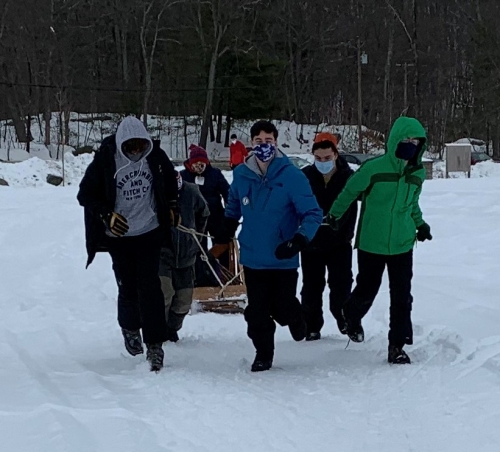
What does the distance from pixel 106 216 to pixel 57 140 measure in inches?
1728

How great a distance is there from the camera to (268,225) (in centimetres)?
529

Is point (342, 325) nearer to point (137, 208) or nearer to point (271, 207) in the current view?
point (271, 207)

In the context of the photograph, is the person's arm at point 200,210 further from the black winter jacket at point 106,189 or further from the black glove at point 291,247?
the black glove at point 291,247

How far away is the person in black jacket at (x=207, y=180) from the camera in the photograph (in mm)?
7809

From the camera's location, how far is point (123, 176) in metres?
5.20

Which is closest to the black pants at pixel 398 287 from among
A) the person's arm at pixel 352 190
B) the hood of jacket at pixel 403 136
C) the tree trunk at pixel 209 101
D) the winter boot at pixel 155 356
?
the person's arm at pixel 352 190

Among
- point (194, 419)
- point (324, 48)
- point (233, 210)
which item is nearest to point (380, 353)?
point (233, 210)

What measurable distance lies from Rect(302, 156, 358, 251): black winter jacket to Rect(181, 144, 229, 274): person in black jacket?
169cm

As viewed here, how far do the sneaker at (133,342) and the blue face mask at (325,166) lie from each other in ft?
5.82

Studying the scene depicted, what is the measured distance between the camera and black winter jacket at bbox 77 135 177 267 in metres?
5.16

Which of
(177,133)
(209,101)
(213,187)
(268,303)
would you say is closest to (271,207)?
(268,303)

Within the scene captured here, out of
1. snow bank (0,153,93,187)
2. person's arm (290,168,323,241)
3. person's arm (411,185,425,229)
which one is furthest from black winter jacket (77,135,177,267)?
snow bank (0,153,93,187)

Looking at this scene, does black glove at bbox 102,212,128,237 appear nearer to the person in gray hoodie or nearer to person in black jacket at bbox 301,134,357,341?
the person in gray hoodie

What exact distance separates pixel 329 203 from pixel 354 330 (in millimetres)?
952
